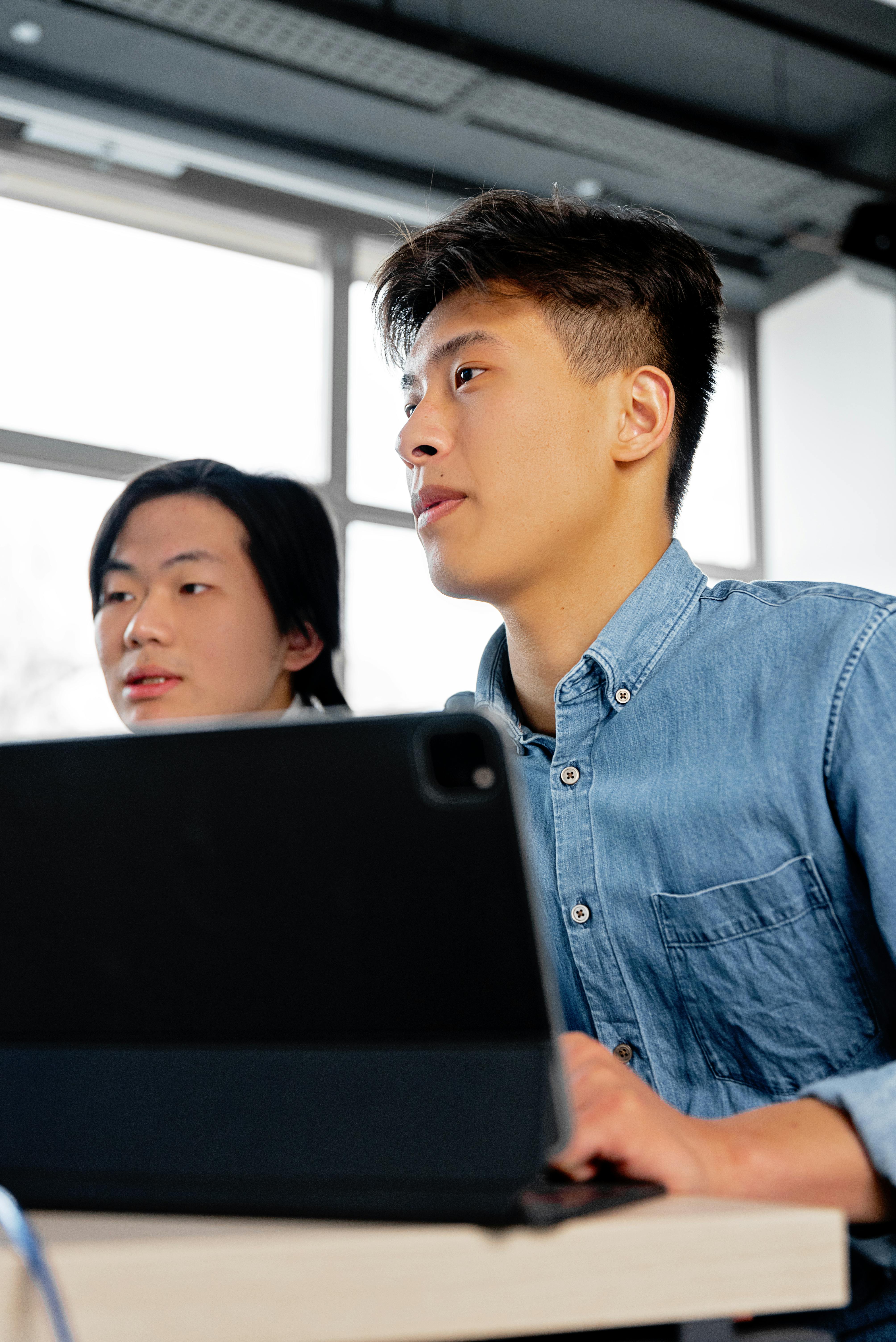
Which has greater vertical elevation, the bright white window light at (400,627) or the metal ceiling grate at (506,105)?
the metal ceiling grate at (506,105)

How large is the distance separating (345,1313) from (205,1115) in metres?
0.10

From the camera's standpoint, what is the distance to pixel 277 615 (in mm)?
1741

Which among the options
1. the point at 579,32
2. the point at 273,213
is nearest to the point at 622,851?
the point at 579,32

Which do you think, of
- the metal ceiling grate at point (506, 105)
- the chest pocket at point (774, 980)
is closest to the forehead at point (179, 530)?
the chest pocket at point (774, 980)

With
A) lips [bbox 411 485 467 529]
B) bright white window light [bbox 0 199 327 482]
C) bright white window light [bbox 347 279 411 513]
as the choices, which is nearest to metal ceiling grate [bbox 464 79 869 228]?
bright white window light [bbox 347 279 411 513]

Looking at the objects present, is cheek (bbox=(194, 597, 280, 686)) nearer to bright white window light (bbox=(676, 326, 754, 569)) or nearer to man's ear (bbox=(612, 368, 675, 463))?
man's ear (bbox=(612, 368, 675, 463))

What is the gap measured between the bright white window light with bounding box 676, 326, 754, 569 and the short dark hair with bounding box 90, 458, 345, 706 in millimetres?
3150

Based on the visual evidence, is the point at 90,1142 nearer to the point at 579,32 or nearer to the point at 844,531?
the point at 579,32

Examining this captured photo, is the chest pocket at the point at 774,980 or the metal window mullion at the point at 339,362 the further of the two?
the metal window mullion at the point at 339,362

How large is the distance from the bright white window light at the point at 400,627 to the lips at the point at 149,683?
2347 mm

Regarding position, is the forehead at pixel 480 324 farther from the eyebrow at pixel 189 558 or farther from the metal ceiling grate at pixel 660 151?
the metal ceiling grate at pixel 660 151

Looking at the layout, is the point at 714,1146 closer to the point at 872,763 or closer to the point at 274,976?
the point at 274,976

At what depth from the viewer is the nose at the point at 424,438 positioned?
132cm

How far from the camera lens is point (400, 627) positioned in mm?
4113
